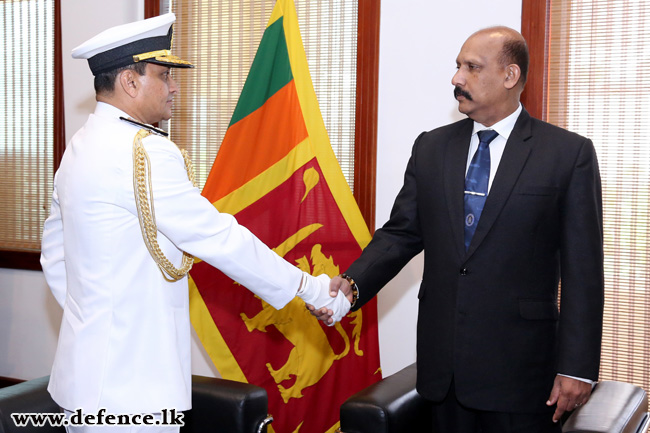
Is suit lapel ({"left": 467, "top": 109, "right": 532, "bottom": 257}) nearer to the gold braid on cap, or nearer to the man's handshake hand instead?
the man's handshake hand

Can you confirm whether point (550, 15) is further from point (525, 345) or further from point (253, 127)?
point (525, 345)

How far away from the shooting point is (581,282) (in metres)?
1.88

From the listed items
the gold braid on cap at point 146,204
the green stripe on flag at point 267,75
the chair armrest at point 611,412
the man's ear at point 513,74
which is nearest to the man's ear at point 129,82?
the gold braid on cap at point 146,204

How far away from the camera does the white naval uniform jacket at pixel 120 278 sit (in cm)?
169

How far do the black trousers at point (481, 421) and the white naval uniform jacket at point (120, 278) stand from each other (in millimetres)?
791

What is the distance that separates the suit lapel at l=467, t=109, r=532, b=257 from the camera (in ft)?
6.35

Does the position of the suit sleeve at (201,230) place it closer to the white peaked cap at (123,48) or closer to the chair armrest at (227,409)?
the white peaked cap at (123,48)

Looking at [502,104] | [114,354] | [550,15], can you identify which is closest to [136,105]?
[114,354]

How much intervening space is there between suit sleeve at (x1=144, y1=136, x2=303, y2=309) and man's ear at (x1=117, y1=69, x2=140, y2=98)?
0.17 metres

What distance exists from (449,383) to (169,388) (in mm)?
819

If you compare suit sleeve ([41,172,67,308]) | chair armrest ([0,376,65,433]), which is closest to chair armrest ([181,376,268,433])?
chair armrest ([0,376,65,433])

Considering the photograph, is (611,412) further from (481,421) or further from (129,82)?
(129,82)

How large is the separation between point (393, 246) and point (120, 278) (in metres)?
1.01

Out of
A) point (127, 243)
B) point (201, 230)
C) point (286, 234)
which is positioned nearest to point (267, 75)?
point (286, 234)
